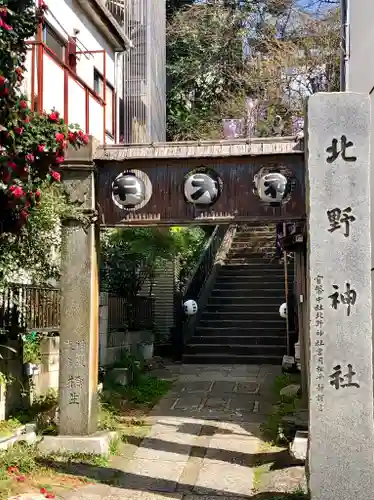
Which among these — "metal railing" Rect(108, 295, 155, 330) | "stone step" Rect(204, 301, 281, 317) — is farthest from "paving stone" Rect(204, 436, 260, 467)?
"stone step" Rect(204, 301, 281, 317)

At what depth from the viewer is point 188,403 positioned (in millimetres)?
12867

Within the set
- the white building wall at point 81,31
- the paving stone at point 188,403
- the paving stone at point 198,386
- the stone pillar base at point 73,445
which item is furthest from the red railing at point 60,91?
the paving stone at point 198,386

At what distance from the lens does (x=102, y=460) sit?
8.66 meters

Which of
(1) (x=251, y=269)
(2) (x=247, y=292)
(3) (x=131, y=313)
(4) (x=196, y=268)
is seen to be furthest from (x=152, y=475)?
(1) (x=251, y=269)

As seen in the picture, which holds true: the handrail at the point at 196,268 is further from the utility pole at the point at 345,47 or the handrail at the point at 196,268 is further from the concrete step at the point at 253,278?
the utility pole at the point at 345,47

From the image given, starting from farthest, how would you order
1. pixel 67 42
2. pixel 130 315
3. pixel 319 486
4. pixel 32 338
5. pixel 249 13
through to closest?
pixel 249 13 < pixel 130 315 < pixel 67 42 < pixel 32 338 < pixel 319 486

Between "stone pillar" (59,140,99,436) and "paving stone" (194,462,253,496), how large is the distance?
186 centimetres

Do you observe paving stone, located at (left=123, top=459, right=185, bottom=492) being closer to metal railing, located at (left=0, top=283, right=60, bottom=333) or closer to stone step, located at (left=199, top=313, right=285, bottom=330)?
metal railing, located at (left=0, top=283, right=60, bottom=333)

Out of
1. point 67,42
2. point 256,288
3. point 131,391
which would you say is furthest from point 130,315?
point 67,42

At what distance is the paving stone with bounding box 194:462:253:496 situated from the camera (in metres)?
7.85

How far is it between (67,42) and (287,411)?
942cm

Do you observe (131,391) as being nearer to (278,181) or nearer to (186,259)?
(278,181)

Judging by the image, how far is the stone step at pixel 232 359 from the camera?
1714 centimetres

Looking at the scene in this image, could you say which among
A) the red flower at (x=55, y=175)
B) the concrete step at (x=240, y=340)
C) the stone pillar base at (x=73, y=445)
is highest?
the red flower at (x=55, y=175)
